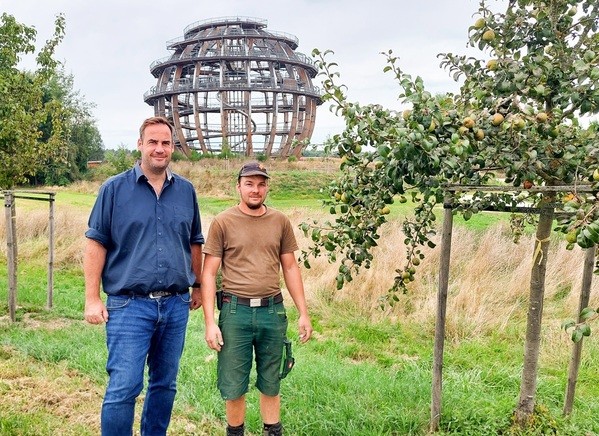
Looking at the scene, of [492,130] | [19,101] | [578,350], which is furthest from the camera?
[19,101]

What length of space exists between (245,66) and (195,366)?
4270 centimetres

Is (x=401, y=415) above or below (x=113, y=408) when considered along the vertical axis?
below

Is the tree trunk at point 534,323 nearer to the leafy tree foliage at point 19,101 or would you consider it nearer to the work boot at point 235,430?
the work boot at point 235,430

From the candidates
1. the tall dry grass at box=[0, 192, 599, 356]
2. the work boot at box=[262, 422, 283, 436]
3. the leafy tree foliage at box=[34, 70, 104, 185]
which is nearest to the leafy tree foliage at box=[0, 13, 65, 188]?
the tall dry grass at box=[0, 192, 599, 356]

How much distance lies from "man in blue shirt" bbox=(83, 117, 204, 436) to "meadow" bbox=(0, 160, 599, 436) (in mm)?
905

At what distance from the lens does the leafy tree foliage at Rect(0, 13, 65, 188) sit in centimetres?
649

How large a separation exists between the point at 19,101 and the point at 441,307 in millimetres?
5824

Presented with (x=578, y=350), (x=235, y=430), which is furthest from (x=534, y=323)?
(x=235, y=430)

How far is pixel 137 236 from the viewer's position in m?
3.19

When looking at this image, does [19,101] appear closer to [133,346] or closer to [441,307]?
[133,346]

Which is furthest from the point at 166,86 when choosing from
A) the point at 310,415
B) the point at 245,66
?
the point at 310,415

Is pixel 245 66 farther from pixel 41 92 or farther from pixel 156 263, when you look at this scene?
pixel 156 263

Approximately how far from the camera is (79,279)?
9789 mm

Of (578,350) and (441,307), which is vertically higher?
(441,307)
